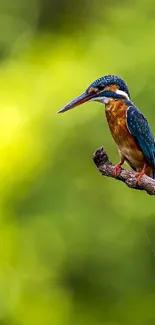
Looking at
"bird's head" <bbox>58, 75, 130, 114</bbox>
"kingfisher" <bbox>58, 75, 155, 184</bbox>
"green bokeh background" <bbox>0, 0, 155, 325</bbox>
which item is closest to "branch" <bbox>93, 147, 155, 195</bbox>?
"kingfisher" <bbox>58, 75, 155, 184</bbox>

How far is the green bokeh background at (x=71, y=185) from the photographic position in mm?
4102

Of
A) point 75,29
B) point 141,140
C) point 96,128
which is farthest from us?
point 75,29

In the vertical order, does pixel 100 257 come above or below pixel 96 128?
below

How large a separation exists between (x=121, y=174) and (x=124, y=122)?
0.28ft

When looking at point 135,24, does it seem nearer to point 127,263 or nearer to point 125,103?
point 127,263

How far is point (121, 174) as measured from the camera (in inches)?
50.1

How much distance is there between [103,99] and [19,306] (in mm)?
3820

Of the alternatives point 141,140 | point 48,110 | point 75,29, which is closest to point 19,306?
point 48,110

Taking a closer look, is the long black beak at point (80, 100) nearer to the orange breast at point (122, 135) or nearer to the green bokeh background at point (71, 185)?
the orange breast at point (122, 135)

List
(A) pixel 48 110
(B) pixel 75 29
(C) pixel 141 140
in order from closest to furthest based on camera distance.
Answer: (C) pixel 141 140 < (A) pixel 48 110 < (B) pixel 75 29

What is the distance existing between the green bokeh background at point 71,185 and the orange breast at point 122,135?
230cm

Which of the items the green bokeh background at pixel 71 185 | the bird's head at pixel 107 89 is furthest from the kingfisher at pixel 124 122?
the green bokeh background at pixel 71 185

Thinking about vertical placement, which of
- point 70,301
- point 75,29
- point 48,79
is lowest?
point 70,301

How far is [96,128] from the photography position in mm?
3926
